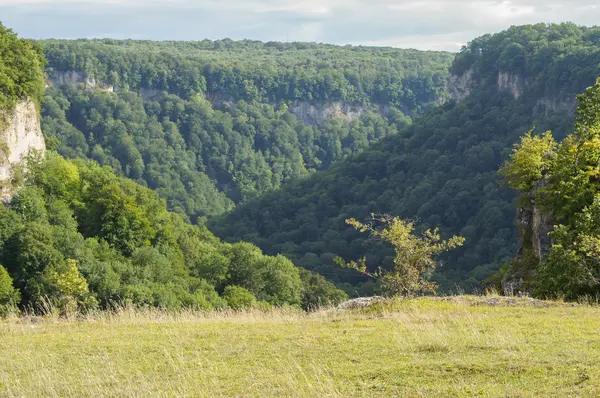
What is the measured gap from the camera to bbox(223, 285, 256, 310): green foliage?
50.2 metres

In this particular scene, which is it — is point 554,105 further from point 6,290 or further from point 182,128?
point 182,128

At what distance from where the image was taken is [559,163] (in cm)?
2531

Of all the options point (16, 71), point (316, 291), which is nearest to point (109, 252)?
point (16, 71)

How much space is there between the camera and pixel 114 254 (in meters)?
51.9

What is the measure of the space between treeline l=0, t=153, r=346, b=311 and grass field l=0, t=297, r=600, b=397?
22.7 meters

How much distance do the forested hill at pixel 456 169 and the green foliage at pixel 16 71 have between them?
43925mm

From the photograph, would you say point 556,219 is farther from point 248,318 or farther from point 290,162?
point 290,162

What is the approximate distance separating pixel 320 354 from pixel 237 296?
40.1 metres

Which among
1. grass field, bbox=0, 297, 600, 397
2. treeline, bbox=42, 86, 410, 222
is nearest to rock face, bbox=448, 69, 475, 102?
treeline, bbox=42, 86, 410, 222

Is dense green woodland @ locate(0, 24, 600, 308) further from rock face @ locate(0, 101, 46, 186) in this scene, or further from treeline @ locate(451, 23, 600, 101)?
rock face @ locate(0, 101, 46, 186)

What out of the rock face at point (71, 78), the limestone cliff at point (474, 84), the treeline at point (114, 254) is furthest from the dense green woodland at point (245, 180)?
the rock face at point (71, 78)

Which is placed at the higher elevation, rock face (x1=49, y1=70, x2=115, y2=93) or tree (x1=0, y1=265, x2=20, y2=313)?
rock face (x1=49, y1=70, x2=115, y2=93)

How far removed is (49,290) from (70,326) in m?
28.1

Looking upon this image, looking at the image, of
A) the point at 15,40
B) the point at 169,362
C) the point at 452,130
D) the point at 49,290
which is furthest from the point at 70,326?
the point at 452,130
